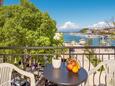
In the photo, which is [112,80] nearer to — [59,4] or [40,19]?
Answer: [40,19]

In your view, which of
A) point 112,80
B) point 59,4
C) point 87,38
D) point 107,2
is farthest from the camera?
point 59,4

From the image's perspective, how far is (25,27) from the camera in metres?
16.8

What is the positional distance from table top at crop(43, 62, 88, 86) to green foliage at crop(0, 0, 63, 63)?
40.9 ft

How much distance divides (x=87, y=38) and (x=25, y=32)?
578cm

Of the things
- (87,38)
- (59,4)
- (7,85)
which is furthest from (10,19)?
(59,4)

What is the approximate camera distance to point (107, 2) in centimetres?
3278

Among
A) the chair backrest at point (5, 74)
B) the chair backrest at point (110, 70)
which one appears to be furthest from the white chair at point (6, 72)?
the chair backrest at point (110, 70)

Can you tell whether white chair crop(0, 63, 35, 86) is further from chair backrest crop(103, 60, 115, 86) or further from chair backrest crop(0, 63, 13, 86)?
chair backrest crop(103, 60, 115, 86)

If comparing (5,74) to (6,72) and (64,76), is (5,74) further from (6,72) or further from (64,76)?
(64,76)

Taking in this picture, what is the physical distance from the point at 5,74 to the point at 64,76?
0.82 m

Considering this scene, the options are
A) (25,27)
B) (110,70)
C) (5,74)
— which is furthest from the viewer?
(25,27)

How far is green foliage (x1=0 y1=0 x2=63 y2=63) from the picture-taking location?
52.2ft

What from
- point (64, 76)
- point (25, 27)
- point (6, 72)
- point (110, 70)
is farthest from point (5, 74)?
point (25, 27)

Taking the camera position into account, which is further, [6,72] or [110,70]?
[110,70]
